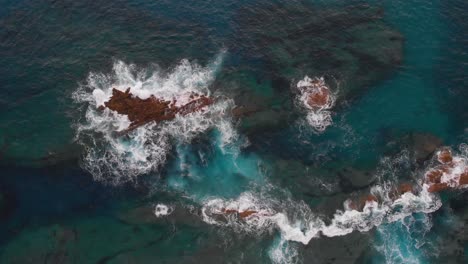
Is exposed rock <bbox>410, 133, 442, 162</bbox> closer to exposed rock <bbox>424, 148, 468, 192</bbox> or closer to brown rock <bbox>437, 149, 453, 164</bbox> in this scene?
brown rock <bbox>437, 149, 453, 164</bbox>

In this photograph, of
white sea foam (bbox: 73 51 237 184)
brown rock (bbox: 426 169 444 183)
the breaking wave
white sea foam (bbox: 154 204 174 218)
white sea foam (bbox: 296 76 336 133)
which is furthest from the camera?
white sea foam (bbox: 296 76 336 133)

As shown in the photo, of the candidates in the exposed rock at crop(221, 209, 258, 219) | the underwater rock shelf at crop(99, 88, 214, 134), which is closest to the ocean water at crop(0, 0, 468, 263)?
the exposed rock at crop(221, 209, 258, 219)

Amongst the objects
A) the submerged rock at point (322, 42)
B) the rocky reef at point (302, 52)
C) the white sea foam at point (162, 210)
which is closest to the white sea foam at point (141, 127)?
the rocky reef at point (302, 52)

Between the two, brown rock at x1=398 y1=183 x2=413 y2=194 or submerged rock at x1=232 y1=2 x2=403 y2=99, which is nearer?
brown rock at x1=398 y1=183 x2=413 y2=194

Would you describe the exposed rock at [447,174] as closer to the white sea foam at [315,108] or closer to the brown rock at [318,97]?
the white sea foam at [315,108]

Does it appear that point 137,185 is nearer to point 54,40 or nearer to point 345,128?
point 345,128

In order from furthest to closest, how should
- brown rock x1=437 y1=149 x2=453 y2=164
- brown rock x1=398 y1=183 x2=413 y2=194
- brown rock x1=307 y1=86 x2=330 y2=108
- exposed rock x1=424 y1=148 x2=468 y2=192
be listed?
brown rock x1=307 y1=86 x2=330 y2=108 → brown rock x1=437 y1=149 x2=453 y2=164 → exposed rock x1=424 y1=148 x2=468 y2=192 → brown rock x1=398 y1=183 x2=413 y2=194

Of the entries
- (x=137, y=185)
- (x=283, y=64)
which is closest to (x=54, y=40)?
(x=137, y=185)
